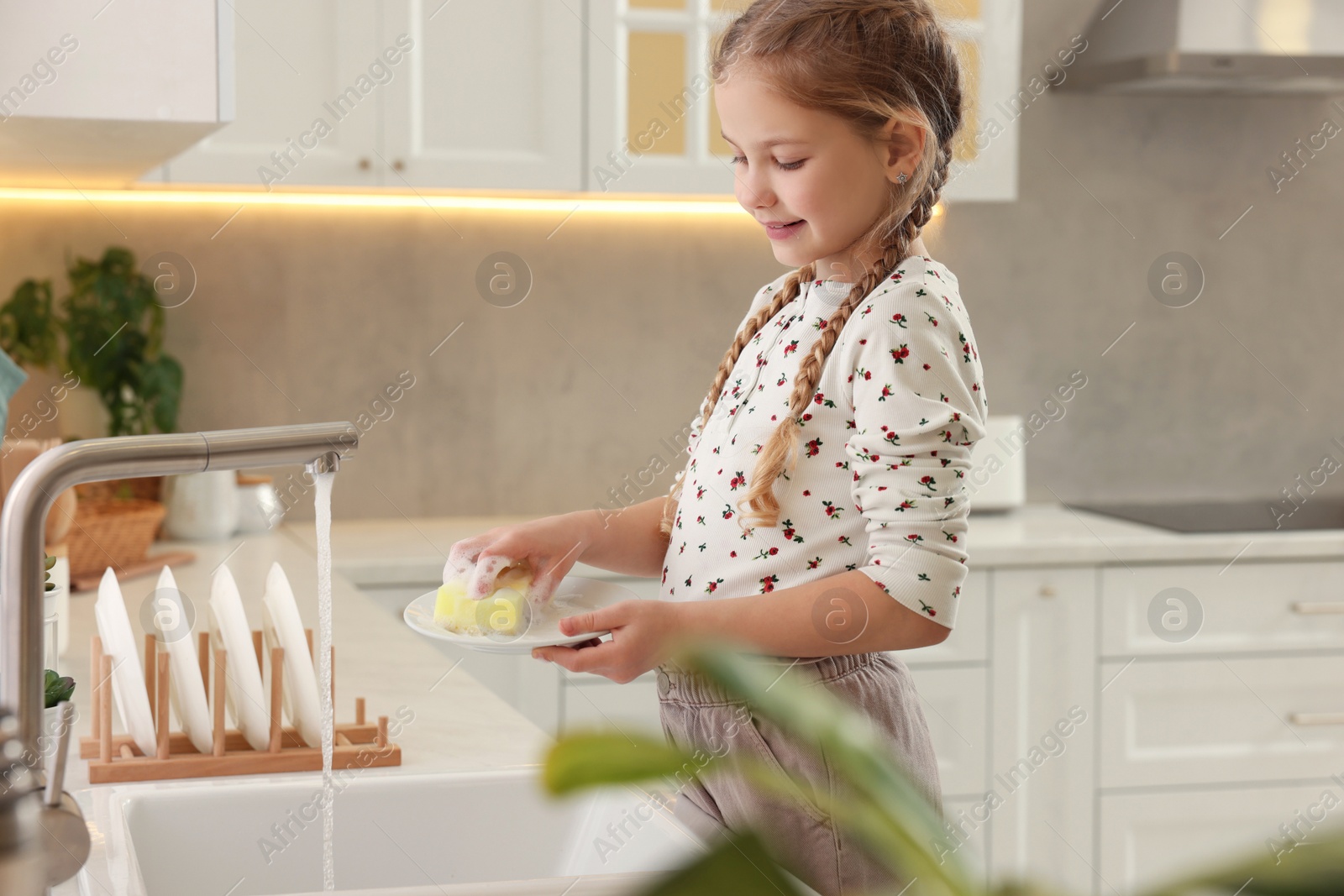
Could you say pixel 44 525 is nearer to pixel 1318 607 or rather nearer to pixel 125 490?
pixel 125 490

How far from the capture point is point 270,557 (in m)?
2.07

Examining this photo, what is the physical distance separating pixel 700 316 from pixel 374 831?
1.72 metres

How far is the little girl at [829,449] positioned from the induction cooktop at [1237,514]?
4.68ft

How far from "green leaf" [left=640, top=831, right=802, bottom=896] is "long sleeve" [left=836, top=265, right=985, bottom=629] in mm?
729

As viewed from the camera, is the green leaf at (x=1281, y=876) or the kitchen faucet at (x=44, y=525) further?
the kitchen faucet at (x=44, y=525)

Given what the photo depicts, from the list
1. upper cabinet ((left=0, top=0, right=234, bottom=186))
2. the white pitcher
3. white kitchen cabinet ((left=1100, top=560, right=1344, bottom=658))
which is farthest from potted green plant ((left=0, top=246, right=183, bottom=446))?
white kitchen cabinet ((left=1100, top=560, right=1344, bottom=658))

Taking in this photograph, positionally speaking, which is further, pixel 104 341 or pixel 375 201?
pixel 375 201

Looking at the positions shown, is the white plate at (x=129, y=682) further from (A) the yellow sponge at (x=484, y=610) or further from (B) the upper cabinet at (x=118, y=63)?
(B) the upper cabinet at (x=118, y=63)

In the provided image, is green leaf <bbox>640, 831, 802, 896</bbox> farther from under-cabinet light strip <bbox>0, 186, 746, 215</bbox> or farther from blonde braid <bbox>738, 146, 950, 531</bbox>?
Result: under-cabinet light strip <bbox>0, 186, 746, 215</bbox>

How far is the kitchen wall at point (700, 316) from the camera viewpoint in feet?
7.80

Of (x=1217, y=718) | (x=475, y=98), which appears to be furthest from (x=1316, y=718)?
(x=475, y=98)

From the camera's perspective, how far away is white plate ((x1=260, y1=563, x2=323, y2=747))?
1050 millimetres

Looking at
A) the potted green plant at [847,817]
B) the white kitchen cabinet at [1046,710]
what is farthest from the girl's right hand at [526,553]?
the white kitchen cabinet at [1046,710]

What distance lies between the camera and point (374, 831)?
3.19ft
